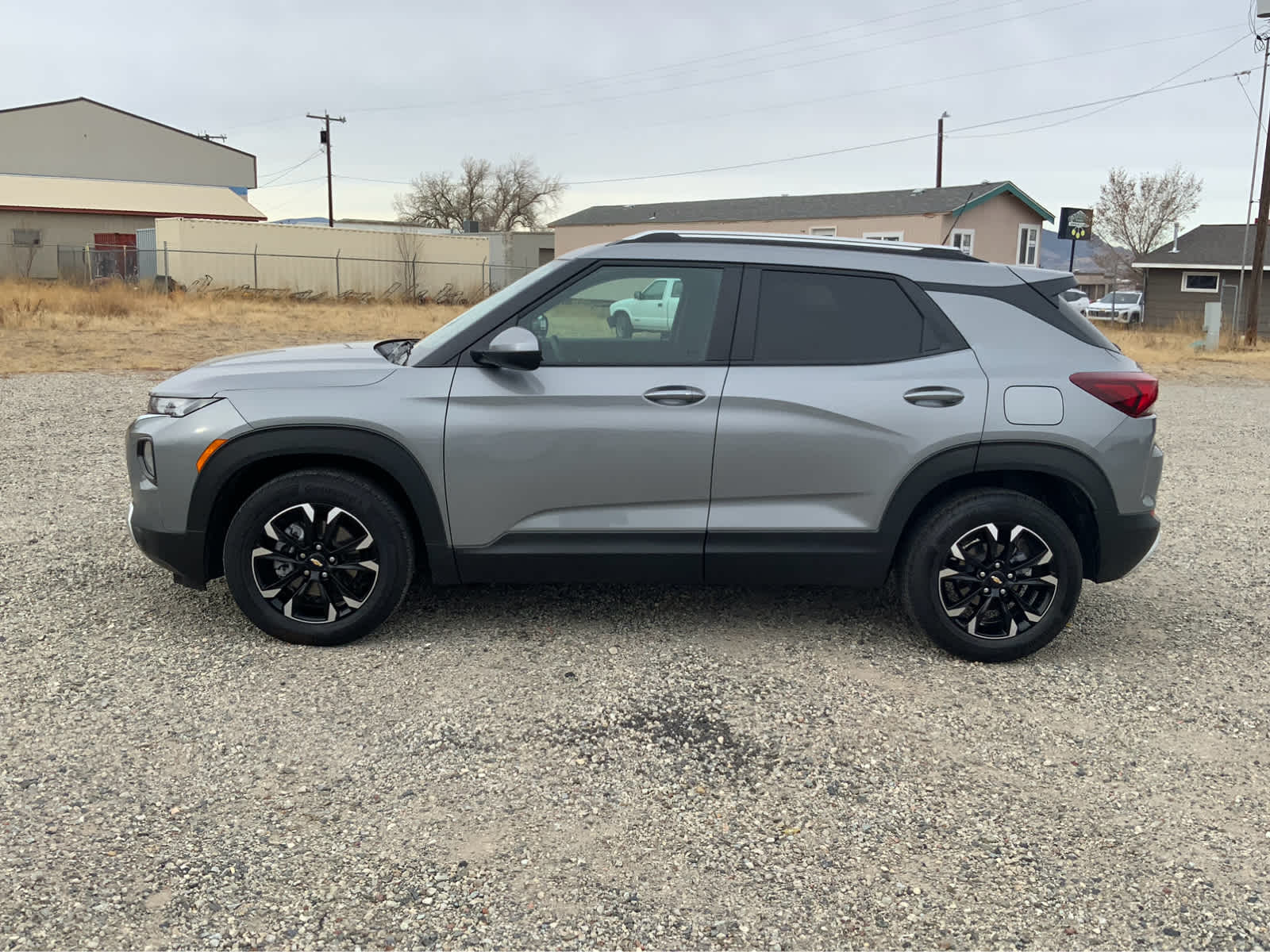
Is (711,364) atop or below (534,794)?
atop

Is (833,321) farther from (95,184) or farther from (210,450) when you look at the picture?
(95,184)

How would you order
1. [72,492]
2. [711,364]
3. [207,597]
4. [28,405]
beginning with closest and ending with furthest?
[711,364] → [207,597] → [72,492] → [28,405]

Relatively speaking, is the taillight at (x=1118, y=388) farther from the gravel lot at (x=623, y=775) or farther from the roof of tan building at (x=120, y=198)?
the roof of tan building at (x=120, y=198)

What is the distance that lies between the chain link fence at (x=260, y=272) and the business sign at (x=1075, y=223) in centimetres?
2341

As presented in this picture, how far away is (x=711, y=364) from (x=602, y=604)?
4.86 feet

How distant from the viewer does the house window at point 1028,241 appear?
41812mm

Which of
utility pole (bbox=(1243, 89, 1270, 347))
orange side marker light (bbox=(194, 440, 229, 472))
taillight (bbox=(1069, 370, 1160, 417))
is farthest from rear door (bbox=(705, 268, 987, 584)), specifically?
utility pole (bbox=(1243, 89, 1270, 347))

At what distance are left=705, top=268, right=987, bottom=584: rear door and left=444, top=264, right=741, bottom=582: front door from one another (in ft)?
0.39

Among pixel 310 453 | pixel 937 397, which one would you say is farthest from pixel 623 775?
pixel 937 397

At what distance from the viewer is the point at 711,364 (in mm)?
4578

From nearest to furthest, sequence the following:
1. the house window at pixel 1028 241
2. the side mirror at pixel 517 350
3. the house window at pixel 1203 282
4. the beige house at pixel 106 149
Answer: the side mirror at pixel 517 350 < the house window at pixel 1028 241 < the house window at pixel 1203 282 < the beige house at pixel 106 149

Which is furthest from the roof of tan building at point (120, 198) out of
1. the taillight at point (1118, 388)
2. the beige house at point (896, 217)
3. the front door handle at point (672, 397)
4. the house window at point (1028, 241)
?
the taillight at point (1118, 388)

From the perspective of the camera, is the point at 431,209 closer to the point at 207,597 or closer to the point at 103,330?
the point at 103,330

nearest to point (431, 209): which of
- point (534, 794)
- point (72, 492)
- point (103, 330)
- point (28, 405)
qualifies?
point (103, 330)
